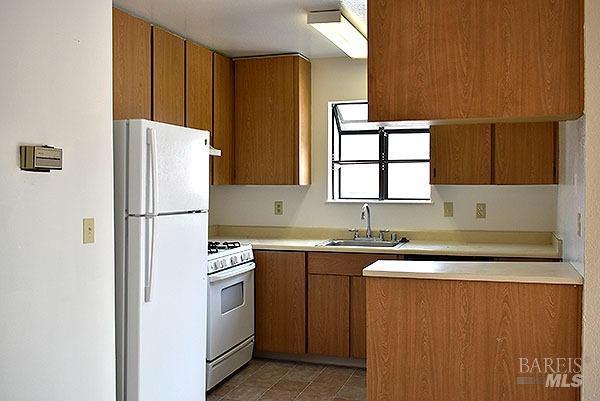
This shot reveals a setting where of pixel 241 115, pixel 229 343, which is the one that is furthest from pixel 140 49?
pixel 229 343

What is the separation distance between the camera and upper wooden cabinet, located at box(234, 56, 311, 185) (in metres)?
5.14

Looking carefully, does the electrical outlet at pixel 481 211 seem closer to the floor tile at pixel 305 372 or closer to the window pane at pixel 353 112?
the window pane at pixel 353 112

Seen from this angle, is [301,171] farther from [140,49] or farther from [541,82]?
[541,82]

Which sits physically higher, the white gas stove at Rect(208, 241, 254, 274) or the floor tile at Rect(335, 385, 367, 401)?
the white gas stove at Rect(208, 241, 254, 274)

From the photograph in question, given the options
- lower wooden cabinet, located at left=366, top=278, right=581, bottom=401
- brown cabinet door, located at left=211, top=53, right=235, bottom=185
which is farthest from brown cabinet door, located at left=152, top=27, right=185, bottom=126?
lower wooden cabinet, located at left=366, top=278, right=581, bottom=401

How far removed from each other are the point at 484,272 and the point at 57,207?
1.82 m

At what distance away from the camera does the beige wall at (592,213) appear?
8.66 ft

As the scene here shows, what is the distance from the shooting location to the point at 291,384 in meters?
4.38

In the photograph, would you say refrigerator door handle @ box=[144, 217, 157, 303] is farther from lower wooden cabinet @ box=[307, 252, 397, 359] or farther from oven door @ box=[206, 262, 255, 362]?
lower wooden cabinet @ box=[307, 252, 397, 359]

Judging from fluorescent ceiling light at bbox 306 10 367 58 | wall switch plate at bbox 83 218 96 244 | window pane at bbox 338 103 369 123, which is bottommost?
wall switch plate at bbox 83 218 96 244

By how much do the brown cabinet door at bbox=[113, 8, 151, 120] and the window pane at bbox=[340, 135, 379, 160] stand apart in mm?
1852

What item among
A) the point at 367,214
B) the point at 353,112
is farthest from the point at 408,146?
the point at 367,214

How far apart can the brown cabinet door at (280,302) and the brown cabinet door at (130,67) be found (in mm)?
1438

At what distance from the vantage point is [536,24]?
2811 mm
